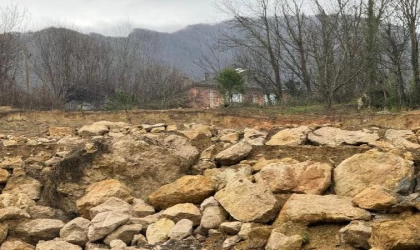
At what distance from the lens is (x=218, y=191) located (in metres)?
5.62

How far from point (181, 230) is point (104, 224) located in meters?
0.84

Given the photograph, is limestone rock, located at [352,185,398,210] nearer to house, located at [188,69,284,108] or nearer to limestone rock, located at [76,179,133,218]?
limestone rock, located at [76,179,133,218]

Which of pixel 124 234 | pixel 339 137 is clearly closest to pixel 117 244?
pixel 124 234

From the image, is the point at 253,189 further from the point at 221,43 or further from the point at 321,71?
the point at 221,43

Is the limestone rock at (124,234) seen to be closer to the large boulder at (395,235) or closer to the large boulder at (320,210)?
the large boulder at (320,210)

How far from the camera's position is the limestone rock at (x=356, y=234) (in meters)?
4.24

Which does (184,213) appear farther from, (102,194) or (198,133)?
(198,133)

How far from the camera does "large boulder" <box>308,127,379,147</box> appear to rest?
262 inches

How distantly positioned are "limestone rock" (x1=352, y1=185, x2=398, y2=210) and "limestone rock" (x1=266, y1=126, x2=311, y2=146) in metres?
1.97

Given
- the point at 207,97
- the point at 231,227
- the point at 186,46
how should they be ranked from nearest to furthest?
the point at 231,227, the point at 207,97, the point at 186,46

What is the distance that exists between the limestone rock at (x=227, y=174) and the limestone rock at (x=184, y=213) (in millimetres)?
595

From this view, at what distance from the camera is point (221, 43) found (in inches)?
954

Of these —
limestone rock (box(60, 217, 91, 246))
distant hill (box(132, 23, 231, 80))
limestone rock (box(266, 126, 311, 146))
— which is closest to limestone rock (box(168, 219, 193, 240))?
limestone rock (box(60, 217, 91, 246))

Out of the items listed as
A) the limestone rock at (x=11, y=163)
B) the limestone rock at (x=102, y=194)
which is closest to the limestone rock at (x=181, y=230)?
the limestone rock at (x=102, y=194)
